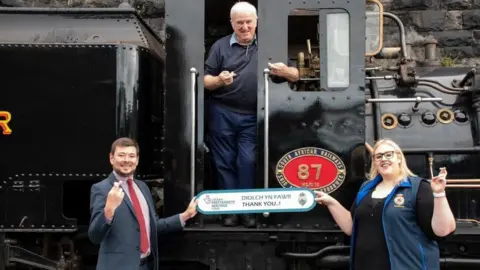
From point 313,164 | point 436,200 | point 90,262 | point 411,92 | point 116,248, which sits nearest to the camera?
point 436,200

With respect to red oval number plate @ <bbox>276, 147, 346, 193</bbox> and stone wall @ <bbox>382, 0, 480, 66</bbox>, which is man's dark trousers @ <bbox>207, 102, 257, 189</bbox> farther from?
stone wall @ <bbox>382, 0, 480, 66</bbox>

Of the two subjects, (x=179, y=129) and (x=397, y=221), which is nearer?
(x=397, y=221)

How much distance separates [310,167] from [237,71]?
79cm

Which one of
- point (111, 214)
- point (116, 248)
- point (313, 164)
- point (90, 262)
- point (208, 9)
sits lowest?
point (90, 262)

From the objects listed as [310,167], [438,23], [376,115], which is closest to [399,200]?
[310,167]

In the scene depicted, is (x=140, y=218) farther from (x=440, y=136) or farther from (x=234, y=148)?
(x=440, y=136)

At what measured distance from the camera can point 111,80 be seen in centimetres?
386

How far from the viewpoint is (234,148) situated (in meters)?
3.94

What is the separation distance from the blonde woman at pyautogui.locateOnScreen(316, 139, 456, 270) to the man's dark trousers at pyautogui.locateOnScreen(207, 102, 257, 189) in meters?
0.86

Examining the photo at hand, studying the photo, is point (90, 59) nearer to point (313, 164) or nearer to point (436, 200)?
point (313, 164)

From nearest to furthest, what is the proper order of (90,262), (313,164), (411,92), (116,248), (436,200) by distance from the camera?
(436,200) < (116,248) < (313,164) < (90,262) < (411,92)

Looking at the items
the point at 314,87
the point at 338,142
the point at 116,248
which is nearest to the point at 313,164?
the point at 338,142

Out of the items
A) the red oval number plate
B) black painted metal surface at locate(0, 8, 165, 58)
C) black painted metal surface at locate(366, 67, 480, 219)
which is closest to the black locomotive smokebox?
black painted metal surface at locate(0, 8, 165, 58)

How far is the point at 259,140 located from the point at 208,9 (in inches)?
49.8
